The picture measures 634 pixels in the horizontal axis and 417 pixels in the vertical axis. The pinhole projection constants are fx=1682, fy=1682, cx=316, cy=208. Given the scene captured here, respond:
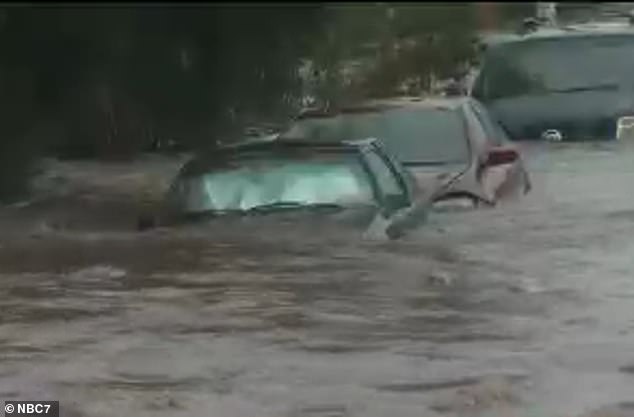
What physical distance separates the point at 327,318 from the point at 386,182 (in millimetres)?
2821

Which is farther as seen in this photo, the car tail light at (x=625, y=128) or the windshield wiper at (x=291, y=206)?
the car tail light at (x=625, y=128)

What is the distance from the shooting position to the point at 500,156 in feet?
41.8

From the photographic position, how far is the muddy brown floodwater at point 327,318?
6531mm

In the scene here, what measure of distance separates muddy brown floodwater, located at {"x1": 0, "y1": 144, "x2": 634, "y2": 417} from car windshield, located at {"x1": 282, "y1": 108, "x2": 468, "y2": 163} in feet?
2.25

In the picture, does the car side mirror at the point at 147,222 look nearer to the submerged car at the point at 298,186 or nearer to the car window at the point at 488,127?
the submerged car at the point at 298,186

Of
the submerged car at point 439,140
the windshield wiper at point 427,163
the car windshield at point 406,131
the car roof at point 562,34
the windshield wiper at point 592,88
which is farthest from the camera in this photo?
the car roof at point 562,34

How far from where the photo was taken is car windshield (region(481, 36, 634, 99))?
53.0 feet

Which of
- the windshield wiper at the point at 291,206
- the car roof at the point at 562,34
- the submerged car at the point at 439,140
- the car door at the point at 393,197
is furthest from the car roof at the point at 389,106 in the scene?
the car roof at the point at 562,34

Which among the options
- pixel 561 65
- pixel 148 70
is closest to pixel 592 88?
pixel 561 65

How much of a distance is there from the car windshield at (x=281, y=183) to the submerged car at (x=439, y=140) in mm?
1115

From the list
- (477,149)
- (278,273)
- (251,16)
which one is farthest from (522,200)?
(251,16)

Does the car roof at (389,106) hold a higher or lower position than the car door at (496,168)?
higher

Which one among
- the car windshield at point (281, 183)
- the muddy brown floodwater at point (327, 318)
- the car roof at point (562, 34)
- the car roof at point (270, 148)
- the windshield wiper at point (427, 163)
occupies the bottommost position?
the muddy brown floodwater at point (327, 318)

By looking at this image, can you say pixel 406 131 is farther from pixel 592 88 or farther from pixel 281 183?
pixel 592 88
